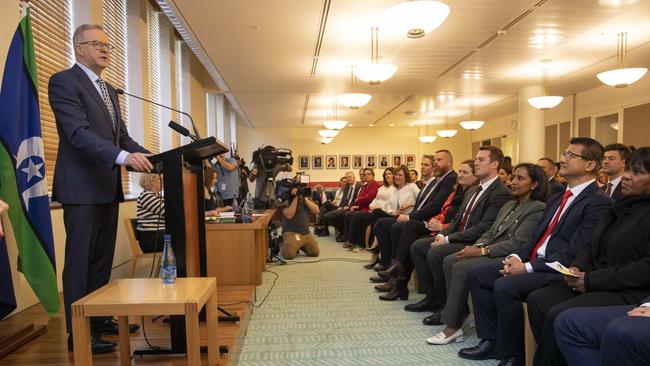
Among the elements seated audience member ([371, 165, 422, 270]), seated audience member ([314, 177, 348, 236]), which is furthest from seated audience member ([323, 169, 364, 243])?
seated audience member ([371, 165, 422, 270])

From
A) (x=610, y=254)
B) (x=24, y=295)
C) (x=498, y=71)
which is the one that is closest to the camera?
(x=610, y=254)

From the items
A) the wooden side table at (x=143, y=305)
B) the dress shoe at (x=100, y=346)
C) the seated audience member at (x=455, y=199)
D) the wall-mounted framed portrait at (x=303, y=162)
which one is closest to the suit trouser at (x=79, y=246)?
the dress shoe at (x=100, y=346)

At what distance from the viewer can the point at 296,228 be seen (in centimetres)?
584

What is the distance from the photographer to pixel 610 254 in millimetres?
1911

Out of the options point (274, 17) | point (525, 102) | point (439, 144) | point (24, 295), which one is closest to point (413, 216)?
point (274, 17)

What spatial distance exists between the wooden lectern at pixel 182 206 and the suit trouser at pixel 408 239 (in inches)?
81.2

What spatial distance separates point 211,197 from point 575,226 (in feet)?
13.4

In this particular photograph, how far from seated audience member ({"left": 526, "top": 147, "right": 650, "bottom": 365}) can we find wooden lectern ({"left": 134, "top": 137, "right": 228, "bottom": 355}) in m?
1.68

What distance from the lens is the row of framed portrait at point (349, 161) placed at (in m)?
15.9

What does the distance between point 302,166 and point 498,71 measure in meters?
9.21

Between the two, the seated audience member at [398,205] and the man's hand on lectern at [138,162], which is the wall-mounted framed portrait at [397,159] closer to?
the seated audience member at [398,205]

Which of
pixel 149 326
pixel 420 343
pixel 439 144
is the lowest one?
pixel 420 343

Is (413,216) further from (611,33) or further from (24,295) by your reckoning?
(611,33)

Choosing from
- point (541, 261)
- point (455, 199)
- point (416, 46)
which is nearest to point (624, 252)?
point (541, 261)
